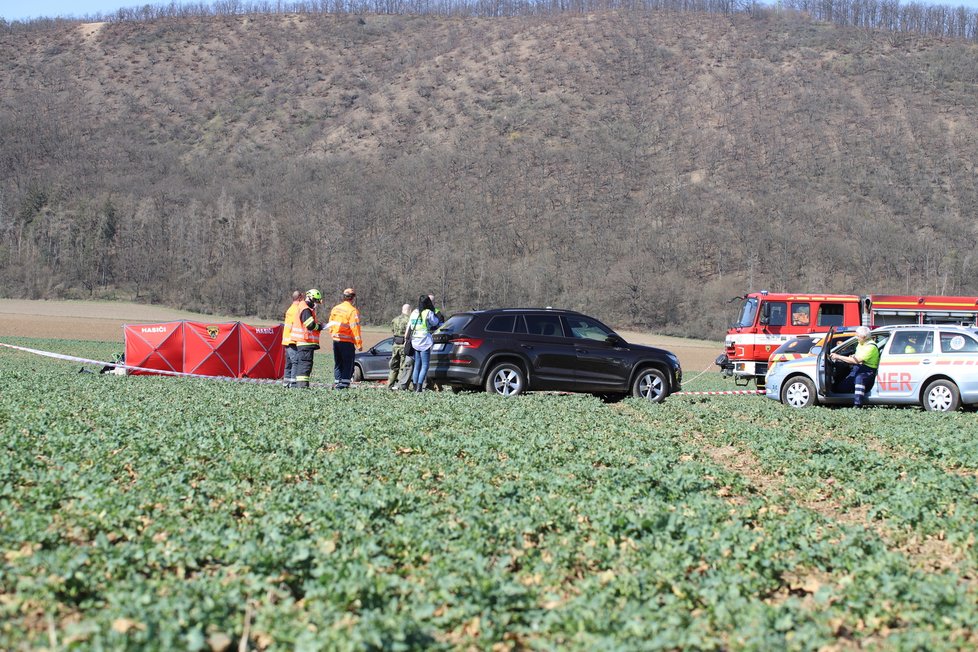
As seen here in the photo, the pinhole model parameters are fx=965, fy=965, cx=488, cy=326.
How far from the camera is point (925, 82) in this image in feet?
350

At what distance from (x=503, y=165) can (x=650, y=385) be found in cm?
7527

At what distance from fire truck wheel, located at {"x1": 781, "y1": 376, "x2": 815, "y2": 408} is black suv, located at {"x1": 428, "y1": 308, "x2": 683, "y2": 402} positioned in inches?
102

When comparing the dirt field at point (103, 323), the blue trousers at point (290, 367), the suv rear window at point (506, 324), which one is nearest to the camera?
the suv rear window at point (506, 324)

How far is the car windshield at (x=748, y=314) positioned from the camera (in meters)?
27.7

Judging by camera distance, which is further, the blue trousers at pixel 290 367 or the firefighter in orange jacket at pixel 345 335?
the blue trousers at pixel 290 367

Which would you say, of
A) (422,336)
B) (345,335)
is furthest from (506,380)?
(345,335)

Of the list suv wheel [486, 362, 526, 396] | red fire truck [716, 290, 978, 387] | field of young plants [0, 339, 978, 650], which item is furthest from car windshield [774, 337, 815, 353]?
field of young plants [0, 339, 978, 650]

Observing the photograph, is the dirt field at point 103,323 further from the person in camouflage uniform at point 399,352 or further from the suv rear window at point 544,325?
the suv rear window at point 544,325

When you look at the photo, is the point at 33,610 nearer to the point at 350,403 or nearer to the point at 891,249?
the point at 350,403

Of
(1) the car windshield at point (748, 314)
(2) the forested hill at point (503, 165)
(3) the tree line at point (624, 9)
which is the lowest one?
(1) the car windshield at point (748, 314)

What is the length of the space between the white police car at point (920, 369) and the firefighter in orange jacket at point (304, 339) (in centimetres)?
914

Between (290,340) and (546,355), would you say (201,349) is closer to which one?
(290,340)

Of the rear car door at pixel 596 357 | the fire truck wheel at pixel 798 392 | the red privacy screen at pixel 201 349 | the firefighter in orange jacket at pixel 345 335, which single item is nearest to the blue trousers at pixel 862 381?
the fire truck wheel at pixel 798 392

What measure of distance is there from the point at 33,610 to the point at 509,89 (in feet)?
364
